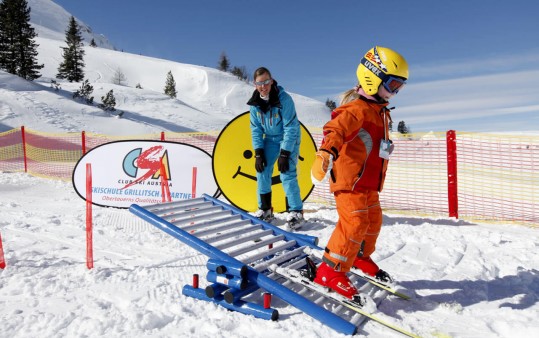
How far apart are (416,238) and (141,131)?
24.4 meters

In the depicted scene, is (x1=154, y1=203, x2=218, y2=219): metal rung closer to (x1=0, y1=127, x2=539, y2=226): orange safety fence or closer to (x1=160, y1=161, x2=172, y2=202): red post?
(x1=160, y1=161, x2=172, y2=202): red post

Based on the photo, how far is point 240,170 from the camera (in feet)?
19.5

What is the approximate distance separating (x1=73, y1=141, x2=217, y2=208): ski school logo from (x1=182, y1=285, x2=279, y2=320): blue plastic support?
3964 millimetres

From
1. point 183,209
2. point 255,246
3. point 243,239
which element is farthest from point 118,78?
point 255,246

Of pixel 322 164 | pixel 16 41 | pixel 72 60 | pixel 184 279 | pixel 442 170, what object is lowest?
pixel 184 279

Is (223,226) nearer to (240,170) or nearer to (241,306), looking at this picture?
(241,306)

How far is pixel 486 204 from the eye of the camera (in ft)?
24.0

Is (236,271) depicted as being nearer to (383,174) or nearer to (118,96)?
(383,174)

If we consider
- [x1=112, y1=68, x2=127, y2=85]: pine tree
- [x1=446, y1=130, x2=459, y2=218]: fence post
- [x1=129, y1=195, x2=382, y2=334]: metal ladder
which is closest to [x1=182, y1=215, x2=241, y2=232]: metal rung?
[x1=129, y1=195, x2=382, y2=334]: metal ladder

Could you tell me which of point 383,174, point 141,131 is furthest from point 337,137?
point 141,131

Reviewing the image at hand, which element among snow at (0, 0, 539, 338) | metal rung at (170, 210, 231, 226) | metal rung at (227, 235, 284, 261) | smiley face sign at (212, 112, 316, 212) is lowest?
snow at (0, 0, 539, 338)

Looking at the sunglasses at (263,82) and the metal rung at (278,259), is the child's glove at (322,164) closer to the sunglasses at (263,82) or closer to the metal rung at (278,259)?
the metal rung at (278,259)

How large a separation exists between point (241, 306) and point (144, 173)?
484 centimetres

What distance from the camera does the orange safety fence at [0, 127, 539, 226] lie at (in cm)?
620
